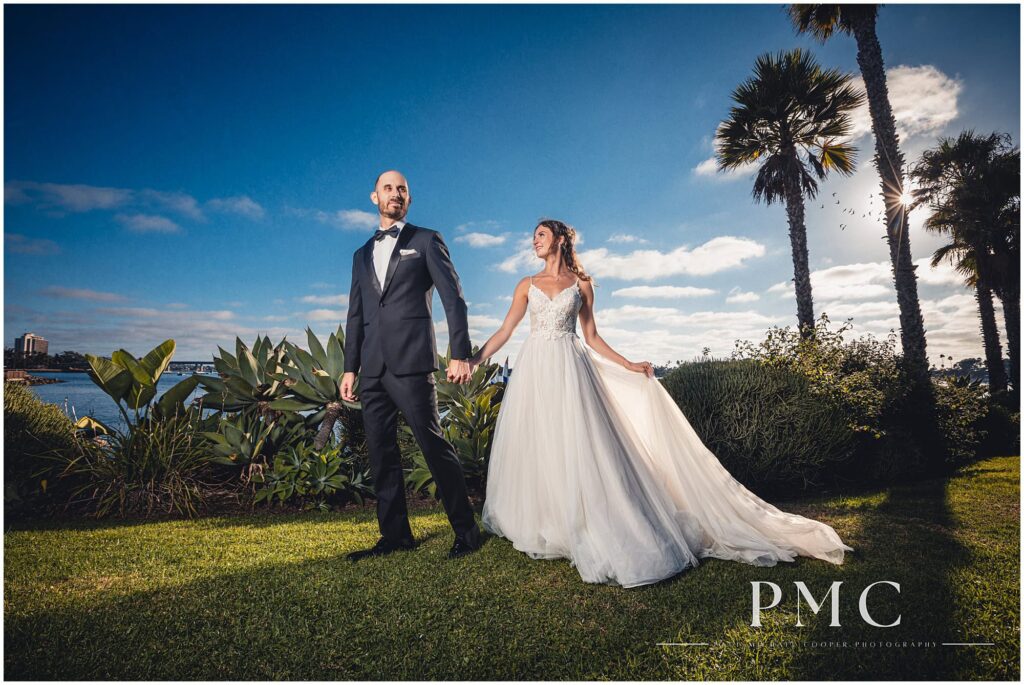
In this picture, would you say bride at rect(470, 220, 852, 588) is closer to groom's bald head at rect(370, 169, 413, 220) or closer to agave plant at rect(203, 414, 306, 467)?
groom's bald head at rect(370, 169, 413, 220)

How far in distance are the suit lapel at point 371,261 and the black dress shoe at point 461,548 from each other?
5.77ft

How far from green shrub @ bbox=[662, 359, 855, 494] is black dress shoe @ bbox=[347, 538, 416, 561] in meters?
3.52

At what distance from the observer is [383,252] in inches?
141

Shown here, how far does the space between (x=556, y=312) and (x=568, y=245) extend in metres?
0.59

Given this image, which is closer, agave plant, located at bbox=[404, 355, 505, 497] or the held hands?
the held hands

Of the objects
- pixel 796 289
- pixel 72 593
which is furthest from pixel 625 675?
pixel 796 289

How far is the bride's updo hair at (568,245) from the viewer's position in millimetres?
3932

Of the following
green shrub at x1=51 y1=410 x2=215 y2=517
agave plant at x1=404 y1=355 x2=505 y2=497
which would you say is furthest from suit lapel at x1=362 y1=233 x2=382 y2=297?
green shrub at x1=51 y1=410 x2=215 y2=517

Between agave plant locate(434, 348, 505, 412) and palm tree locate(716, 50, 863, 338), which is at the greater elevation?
palm tree locate(716, 50, 863, 338)

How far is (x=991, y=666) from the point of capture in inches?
82.0

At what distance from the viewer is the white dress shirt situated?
139 inches

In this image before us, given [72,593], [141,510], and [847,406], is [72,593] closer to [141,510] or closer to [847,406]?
[141,510]

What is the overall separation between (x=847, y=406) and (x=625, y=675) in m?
5.73

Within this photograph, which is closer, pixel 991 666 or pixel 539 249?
pixel 991 666
